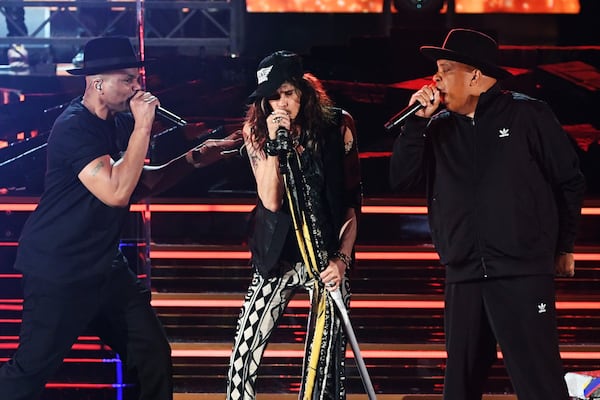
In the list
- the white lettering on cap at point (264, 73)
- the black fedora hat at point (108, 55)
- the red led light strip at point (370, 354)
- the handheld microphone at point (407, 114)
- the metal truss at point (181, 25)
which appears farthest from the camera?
the metal truss at point (181, 25)

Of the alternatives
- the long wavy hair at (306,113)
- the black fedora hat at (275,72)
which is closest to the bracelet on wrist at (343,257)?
the long wavy hair at (306,113)

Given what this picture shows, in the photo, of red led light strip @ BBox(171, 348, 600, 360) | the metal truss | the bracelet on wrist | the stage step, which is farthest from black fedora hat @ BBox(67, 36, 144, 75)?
red led light strip @ BBox(171, 348, 600, 360)

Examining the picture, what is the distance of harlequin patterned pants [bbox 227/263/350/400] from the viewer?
363 centimetres

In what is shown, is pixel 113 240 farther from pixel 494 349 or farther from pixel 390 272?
pixel 390 272

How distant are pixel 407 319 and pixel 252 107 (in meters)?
1.69

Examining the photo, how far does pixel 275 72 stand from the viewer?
3613mm

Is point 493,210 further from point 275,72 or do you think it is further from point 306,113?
point 275,72

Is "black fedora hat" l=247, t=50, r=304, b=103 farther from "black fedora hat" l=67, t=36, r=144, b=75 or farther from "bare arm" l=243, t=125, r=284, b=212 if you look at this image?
"black fedora hat" l=67, t=36, r=144, b=75

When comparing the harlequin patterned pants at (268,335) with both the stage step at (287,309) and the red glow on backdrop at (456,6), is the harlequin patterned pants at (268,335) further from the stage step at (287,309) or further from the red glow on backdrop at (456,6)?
the red glow on backdrop at (456,6)

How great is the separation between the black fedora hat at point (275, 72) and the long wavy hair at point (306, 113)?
3 cm

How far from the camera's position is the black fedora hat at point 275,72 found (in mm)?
3607

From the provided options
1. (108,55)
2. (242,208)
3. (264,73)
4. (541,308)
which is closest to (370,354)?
(242,208)

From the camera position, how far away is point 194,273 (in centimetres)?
517

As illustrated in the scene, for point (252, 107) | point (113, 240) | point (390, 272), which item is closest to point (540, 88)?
point (390, 272)
